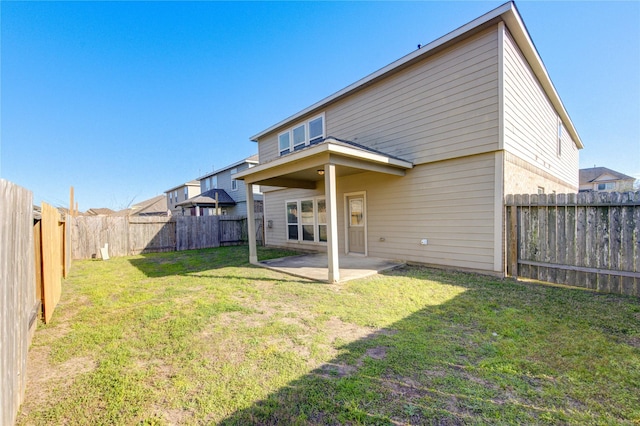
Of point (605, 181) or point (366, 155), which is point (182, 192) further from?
point (605, 181)

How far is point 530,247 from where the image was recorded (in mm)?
5434

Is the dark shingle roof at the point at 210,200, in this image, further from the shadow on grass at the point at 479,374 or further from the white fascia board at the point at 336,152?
the shadow on grass at the point at 479,374

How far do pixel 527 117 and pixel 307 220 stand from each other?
745 cm

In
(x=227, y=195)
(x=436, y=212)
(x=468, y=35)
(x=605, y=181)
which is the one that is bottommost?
(x=436, y=212)

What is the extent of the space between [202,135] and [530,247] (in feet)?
93.4

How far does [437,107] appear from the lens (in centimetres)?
638

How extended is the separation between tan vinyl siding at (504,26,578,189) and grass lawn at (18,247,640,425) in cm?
362

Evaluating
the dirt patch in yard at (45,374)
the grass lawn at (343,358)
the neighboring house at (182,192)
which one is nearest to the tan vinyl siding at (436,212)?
the grass lawn at (343,358)

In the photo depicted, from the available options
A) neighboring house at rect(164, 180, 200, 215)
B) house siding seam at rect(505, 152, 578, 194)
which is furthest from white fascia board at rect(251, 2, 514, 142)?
neighboring house at rect(164, 180, 200, 215)

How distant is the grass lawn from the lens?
196 centimetres

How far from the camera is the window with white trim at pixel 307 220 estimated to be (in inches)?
383

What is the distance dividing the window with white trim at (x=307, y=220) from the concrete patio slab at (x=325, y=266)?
1435mm

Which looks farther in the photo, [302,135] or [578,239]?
[302,135]

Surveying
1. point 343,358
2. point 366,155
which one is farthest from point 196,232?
point 343,358
